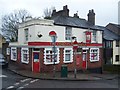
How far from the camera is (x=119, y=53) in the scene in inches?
1710

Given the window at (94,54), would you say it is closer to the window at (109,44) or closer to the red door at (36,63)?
the red door at (36,63)

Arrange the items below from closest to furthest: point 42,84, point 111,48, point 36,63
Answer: point 42,84, point 36,63, point 111,48

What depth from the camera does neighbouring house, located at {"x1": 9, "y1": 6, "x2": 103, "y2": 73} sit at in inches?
969

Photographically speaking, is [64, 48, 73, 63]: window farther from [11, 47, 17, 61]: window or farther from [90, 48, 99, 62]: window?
[11, 47, 17, 61]: window

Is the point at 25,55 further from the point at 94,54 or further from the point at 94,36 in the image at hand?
the point at 94,36

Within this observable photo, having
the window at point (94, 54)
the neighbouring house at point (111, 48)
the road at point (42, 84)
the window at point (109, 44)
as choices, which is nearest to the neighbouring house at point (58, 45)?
the window at point (94, 54)

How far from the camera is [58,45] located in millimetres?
25688

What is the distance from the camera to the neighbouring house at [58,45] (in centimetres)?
2462

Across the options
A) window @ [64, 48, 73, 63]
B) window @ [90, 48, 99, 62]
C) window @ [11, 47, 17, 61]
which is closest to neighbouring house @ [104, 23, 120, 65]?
window @ [90, 48, 99, 62]

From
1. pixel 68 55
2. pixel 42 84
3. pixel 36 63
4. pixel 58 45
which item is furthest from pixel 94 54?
pixel 42 84

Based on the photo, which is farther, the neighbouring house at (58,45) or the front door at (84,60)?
the front door at (84,60)

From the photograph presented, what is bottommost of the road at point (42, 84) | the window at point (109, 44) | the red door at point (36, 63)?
the road at point (42, 84)

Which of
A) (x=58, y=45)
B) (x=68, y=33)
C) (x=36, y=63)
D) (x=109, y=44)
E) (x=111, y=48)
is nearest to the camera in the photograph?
(x=36, y=63)

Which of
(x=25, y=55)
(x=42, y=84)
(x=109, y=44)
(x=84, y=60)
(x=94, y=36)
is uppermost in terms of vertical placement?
(x=94, y=36)
